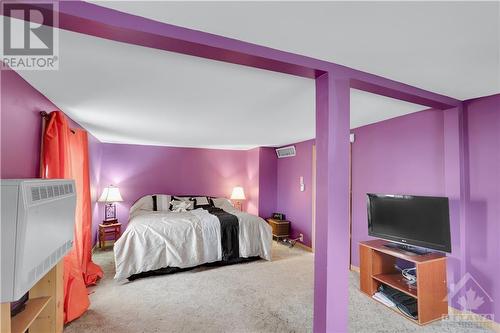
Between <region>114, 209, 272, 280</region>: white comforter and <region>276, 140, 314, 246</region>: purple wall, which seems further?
<region>276, 140, 314, 246</region>: purple wall

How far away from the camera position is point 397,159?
307cm

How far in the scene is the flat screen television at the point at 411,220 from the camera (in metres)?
2.34

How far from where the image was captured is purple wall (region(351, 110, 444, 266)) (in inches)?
106

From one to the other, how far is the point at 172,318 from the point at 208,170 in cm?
A: 394

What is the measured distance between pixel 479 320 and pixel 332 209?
210 centimetres

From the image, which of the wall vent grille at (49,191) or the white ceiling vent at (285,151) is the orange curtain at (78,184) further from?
the white ceiling vent at (285,151)

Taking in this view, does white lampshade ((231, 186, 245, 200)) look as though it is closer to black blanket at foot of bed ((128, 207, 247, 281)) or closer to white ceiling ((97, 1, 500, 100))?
black blanket at foot of bed ((128, 207, 247, 281))

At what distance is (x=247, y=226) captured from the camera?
13.0 feet

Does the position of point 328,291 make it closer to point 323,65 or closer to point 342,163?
point 342,163

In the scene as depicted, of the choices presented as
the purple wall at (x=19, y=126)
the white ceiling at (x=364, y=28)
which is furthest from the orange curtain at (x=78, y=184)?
the white ceiling at (x=364, y=28)

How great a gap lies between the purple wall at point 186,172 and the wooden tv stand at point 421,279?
122 inches

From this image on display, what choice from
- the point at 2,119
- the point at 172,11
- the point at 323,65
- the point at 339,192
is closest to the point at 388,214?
the point at 339,192

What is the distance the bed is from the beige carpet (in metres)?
0.19

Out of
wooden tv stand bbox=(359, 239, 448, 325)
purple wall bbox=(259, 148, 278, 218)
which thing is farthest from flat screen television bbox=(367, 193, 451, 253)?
purple wall bbox=(259, 148, 278, 218)
